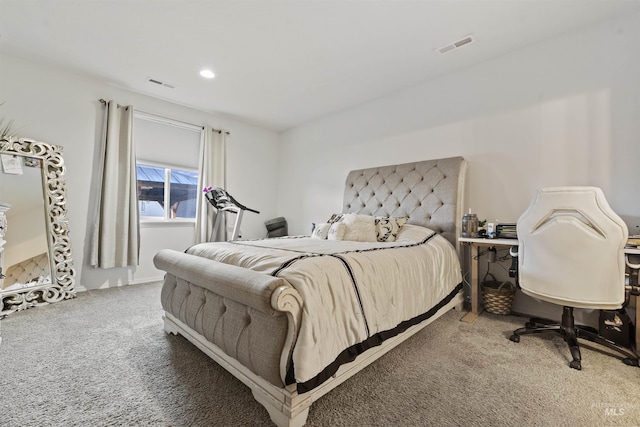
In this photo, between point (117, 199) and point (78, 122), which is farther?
point (117, 199)

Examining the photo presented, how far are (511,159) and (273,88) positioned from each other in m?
2.78

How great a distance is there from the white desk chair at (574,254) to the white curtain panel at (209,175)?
3.55m

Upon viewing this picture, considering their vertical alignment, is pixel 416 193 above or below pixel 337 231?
above

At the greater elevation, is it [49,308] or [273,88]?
[273,88]

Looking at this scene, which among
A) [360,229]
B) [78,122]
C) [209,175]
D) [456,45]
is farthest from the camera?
[209,175]

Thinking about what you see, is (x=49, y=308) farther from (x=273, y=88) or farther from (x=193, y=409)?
(x=273, y=88)

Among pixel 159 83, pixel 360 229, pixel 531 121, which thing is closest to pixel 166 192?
pixel 159 83

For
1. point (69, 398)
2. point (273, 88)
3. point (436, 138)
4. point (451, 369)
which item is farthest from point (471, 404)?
point (273, 88)

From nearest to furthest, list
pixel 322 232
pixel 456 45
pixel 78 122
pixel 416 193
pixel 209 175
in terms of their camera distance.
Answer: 1. pixel 456 45
2. pixel 322 232
3. pixel 416 193
4. pixel 78 122
5. pixel 209 175

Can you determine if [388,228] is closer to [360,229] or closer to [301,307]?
[360,229]

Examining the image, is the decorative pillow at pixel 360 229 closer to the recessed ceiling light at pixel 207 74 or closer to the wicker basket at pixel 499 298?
the wicker basket at pixel 499 298

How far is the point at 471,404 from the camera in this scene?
1315mm

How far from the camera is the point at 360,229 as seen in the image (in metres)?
2.71

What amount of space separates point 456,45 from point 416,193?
4.76 feet
